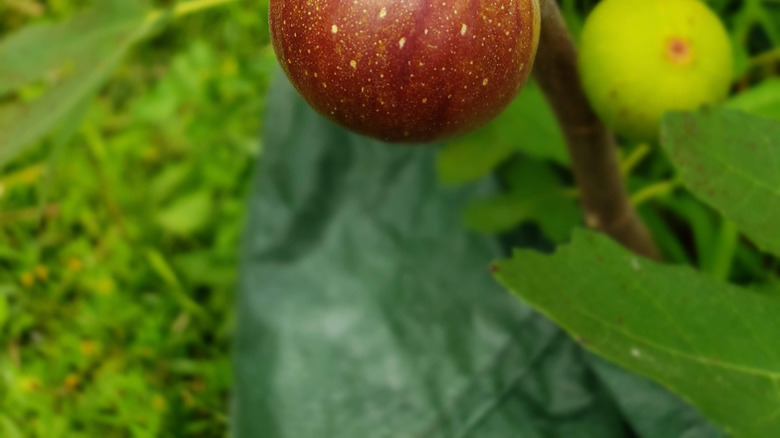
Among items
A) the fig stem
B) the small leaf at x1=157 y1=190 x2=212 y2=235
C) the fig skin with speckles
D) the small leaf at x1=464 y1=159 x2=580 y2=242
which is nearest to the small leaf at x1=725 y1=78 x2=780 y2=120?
the fig stem

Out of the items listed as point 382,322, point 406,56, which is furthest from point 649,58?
point 382,322

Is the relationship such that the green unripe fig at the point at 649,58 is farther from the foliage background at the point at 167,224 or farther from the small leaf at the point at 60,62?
the small leaf at the point at 60,62

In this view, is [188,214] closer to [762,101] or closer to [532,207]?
[532,207]

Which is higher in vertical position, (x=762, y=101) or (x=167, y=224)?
(x=762, y=101)

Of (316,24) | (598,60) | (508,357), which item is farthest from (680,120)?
(508,357)

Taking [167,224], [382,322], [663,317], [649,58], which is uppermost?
[649,58]

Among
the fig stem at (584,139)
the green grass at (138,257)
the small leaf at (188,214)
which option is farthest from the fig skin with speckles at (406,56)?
the small leaf at (188,214)

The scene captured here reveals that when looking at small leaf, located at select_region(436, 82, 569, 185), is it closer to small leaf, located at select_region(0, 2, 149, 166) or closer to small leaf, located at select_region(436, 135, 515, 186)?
small leaf, located at select_region(436, 135, 515, 186)
